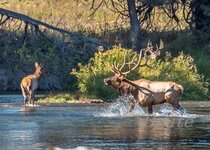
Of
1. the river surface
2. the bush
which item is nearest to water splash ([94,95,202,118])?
the river surface

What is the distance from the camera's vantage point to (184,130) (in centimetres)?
1955

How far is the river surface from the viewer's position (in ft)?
55.2

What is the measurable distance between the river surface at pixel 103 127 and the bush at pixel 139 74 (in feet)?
10.6

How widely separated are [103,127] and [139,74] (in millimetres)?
10464

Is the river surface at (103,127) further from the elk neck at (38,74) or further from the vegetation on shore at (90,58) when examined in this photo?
the vegetation on shore at (90,58)

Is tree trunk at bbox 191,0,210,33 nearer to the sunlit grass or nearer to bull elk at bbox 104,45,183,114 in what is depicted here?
the sunlit grass

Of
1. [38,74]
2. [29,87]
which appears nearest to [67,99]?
[38,74]

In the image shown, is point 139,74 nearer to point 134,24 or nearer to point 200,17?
point 134,24

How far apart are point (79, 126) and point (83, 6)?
2921cm

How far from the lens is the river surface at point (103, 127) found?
16828 millimetres

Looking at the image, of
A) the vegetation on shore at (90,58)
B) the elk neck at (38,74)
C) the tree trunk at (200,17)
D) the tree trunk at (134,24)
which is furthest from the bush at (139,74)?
the tree trunk at (200,17)

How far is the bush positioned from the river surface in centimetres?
323

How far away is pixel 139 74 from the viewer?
30.3 m

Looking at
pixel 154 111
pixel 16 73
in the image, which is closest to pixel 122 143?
pixel 154 111
